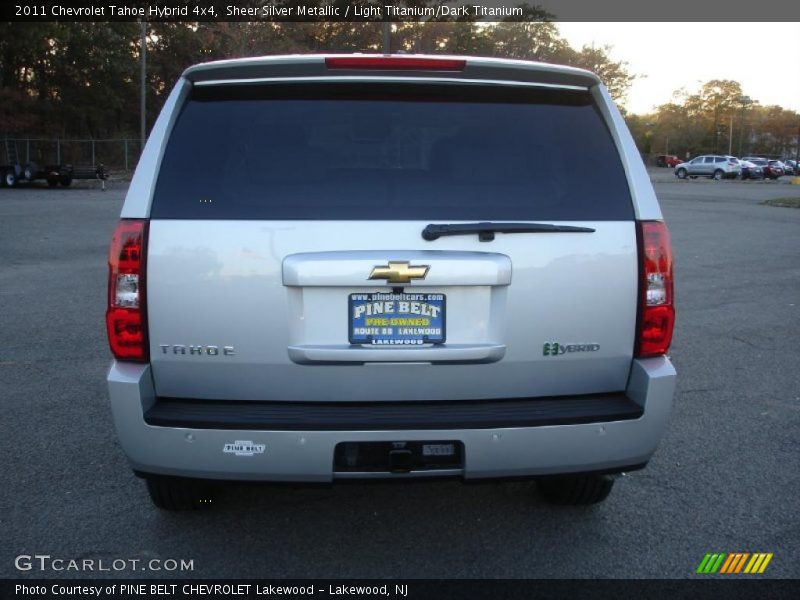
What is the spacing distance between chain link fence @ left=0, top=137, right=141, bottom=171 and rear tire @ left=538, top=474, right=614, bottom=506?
45.1m

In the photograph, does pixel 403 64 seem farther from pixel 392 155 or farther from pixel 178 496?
pixel 178 496

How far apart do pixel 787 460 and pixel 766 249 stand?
11141mm

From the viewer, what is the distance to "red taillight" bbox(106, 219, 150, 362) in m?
3.00

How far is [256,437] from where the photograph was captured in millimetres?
2920

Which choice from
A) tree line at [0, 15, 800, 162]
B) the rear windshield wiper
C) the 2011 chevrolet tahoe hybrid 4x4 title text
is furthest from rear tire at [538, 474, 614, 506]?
tree line at [0, 15, 800, 162]

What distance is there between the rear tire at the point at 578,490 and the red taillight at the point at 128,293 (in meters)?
1.92

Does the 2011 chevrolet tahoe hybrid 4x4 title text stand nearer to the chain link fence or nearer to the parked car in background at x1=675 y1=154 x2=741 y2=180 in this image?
the chain link fence

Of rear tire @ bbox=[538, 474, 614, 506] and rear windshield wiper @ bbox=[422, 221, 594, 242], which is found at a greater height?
rear windshield wiper @ bbox=[422, 221, 594, 242]

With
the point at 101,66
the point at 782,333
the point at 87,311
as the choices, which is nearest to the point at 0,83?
the point at 101,66

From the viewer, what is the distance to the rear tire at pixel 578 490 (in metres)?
3.71

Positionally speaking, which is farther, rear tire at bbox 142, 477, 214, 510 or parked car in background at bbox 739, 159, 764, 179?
parked car in background at bbox 739, 159, 764, 179

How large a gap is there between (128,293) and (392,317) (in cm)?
99

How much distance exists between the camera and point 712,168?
60906 mm

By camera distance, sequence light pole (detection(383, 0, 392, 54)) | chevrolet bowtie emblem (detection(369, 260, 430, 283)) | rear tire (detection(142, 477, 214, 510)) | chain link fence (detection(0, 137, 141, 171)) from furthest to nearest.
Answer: chain link fence (detection(0, 137, 141, 171)) → light pole (detection(383, 0, 392, 54)) → rear tire (detection(142, 477, 214, 510)) → chevrolet bowtie emblem (detection(369, 260, 430, 283))
